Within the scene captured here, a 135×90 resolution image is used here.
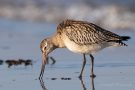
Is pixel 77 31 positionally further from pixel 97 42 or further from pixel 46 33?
pixel 46 33

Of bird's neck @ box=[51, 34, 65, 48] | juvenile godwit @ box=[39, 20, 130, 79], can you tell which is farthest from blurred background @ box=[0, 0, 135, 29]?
juvenile godwit @ box=[39, 20, 130, 79]

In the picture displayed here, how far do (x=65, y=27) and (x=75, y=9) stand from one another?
10.7m

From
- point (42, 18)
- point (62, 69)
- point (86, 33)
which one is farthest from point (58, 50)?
point (42, 18)

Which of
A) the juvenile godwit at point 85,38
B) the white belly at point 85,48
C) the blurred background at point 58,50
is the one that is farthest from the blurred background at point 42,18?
the white belly at point 85,48

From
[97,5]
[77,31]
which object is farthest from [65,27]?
[97,5]

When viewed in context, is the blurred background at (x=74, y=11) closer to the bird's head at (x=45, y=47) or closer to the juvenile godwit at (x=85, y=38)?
the bird's head at (x=45, y=47)

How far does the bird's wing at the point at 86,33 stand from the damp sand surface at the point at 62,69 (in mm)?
633

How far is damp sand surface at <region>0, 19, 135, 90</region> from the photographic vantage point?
11.7 meters

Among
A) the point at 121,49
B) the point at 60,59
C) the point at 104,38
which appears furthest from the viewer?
the point at 121,49

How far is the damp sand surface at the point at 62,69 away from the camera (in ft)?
38.3

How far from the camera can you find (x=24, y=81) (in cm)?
1209

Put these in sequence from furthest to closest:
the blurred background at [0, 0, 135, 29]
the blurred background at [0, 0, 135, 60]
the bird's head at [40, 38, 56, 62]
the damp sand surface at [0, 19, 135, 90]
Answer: the blurred background at [0, 0, 135, 29] → the blurred background at [0, 0, 135, 60] → the bird's head at [40, 38, 56, 62] → the damp sand surface at [0, 19, 135, 90]

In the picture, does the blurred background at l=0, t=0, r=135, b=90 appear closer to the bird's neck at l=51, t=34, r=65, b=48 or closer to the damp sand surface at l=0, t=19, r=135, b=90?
the damp sand surface at l=0, t=19, r=135, b=90

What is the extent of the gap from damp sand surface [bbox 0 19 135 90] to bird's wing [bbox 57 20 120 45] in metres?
0.63
